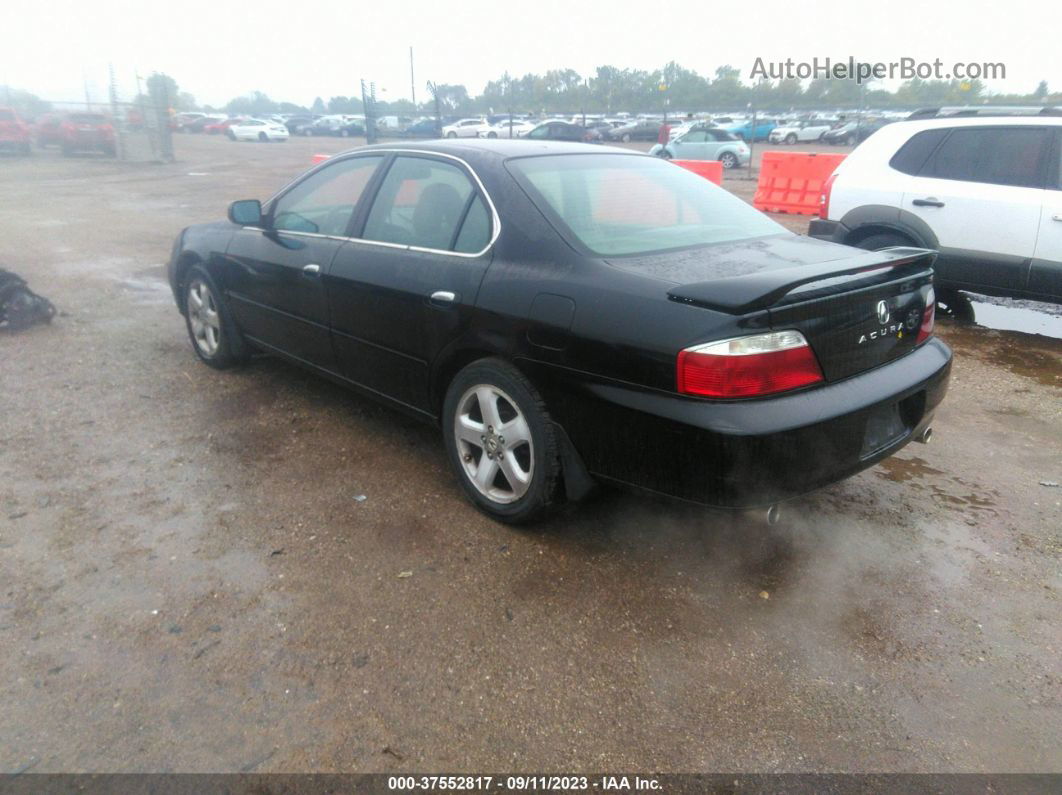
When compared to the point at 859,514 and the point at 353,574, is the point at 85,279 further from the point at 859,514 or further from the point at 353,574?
the point at 859,514

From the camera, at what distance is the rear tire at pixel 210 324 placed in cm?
511

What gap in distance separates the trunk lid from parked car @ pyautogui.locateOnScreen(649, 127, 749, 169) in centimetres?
2095

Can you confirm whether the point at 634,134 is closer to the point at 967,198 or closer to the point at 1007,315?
the point at 1007,315

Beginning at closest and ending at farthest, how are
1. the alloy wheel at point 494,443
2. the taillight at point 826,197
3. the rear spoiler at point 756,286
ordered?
the rear spoiler at point 756,286 → the alloy wheel at point 494,443 → the taillight at point 826,197

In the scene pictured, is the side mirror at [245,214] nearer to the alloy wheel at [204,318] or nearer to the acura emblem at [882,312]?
the alloy wheel at [204,318]

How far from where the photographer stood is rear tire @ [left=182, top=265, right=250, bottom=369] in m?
5.11

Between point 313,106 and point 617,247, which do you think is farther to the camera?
point 313,106

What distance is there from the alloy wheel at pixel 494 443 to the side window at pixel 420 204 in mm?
730

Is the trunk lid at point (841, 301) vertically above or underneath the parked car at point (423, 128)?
underneath

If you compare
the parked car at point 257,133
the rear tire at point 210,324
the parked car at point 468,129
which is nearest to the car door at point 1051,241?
the rear tire at point 210,324

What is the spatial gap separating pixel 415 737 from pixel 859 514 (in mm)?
2254

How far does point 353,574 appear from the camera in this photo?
3.09 metres

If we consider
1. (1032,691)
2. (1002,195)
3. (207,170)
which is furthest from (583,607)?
(207,170)

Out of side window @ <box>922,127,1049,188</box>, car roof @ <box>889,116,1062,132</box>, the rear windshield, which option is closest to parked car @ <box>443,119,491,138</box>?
car roof @ <box>889,116,1062,132</box>
